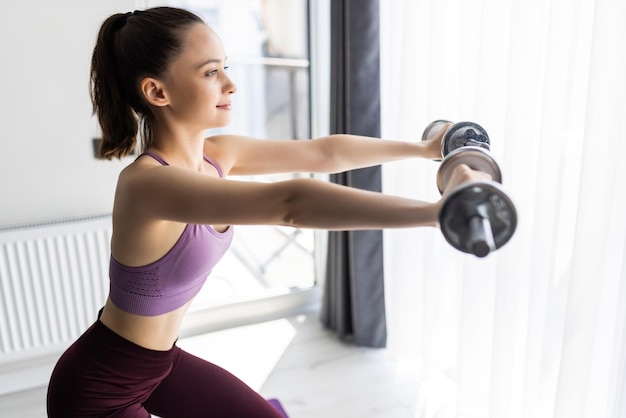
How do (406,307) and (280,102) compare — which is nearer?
(406,307)

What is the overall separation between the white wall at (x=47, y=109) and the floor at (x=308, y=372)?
0.84 meters

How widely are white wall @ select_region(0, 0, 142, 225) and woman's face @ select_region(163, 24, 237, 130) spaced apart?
4.47 ft

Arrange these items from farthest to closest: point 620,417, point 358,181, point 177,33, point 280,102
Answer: point 280,102, point 358,181, point 620,417, point 177,33

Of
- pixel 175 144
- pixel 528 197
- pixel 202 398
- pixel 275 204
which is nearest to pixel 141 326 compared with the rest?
pixel 202 398

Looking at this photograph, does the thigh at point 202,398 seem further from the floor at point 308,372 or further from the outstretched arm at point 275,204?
the floor at point 308,372

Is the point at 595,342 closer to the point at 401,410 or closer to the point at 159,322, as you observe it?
the point at 401,410

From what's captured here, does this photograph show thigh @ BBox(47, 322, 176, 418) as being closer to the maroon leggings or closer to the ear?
the maroon leggings

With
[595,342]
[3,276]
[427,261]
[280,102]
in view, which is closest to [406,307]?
[427,261]

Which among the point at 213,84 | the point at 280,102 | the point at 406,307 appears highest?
the point at 213,84

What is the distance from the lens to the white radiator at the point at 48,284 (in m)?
2.13

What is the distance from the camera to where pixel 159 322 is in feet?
3.79

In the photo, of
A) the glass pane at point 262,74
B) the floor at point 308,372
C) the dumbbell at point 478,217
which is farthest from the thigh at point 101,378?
the glass pane at point 262,74

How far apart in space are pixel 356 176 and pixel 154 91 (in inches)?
51.9

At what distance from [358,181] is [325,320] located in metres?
0.84
